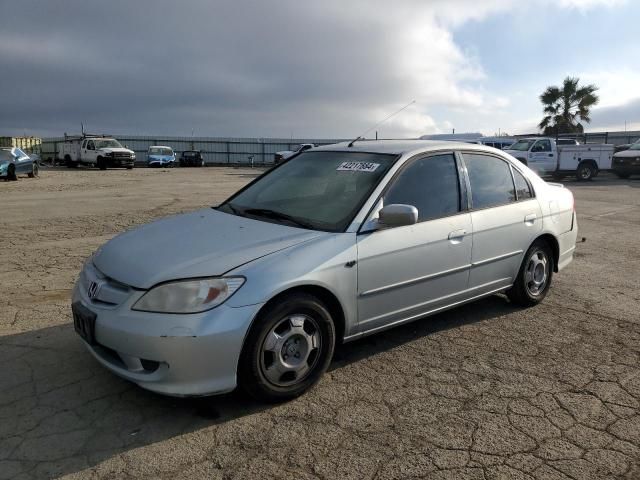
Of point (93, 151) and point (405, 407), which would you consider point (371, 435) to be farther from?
point (93, 151)

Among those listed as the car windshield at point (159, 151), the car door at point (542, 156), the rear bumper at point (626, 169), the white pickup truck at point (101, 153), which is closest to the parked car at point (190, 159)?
the car windshield at point (159, 151)

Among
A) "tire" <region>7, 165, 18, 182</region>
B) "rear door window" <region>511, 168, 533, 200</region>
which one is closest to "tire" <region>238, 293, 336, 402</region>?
"rear door window" <region>511, 168, 533, 200</region>

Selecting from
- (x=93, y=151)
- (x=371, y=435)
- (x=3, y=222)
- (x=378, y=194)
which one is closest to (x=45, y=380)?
(x=371, y=435)

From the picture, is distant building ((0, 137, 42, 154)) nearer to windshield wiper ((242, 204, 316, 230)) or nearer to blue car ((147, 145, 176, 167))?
blue car ((147, 145, 176, 167))

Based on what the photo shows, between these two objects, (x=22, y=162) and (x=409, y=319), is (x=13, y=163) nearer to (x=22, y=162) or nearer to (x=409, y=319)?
(x=22, y=162)

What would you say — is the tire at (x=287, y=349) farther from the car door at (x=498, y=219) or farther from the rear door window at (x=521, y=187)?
the rear door window at (x=521, y=187)

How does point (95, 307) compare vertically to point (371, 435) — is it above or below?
above

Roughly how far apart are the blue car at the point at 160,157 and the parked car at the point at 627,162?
1162 inches

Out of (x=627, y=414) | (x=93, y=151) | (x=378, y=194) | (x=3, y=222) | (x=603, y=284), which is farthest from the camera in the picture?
(x=93, y=151)

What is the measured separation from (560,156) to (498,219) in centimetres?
1984

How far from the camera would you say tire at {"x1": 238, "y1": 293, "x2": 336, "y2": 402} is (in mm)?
2887

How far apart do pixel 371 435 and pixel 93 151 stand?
34.4 metres

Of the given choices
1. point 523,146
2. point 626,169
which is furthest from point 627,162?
point 523,146

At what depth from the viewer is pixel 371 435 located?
2.77m
